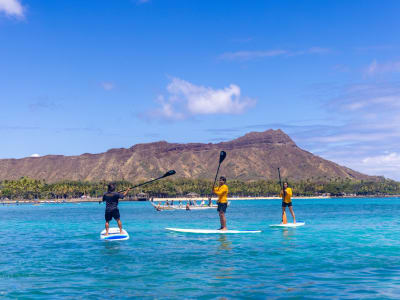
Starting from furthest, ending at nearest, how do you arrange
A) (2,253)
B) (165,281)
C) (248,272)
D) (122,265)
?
(2,253) < (122,265) < (248,272) < (165,281)

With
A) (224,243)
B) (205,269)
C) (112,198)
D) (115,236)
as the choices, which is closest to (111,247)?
(112,198)

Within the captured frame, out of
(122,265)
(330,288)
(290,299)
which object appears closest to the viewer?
(290,299)

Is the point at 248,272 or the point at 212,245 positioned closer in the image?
the point at 248,272

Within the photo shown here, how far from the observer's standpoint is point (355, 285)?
44.7 ft

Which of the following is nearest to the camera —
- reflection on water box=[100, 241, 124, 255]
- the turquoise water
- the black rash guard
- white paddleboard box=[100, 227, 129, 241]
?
the turquoise water

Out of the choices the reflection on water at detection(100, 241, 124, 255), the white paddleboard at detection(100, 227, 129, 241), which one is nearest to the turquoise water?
the reflection on water at detection(100, 241, 124, 255)

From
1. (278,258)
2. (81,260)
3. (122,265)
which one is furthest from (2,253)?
(278,258)

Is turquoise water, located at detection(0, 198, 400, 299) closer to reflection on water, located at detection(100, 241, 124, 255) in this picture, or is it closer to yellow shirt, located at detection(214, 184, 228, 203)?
reflection on water, located at detection(100, 241, 124, 255)

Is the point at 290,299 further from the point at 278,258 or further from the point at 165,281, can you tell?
the point at 278,258

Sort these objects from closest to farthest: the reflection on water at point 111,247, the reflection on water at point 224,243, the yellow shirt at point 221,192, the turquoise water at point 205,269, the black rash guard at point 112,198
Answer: the turquoise water at point 205,269, the reflection on water at point 111,247, the reflection on water at point 224,243, the black rash guard at point 112,198, the yellow shirt at point 221,192

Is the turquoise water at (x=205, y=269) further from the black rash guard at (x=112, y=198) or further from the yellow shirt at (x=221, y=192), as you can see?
the yellow shirt at (x=221, y=192)

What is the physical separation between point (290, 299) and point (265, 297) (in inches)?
24.4

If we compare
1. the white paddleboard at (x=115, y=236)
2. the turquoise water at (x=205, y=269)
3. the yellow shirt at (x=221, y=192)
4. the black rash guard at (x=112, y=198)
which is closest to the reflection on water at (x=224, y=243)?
the turquoise water at (x=205, y=269)

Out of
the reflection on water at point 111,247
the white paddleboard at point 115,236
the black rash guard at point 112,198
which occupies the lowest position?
the reflection on water at point 111,247
